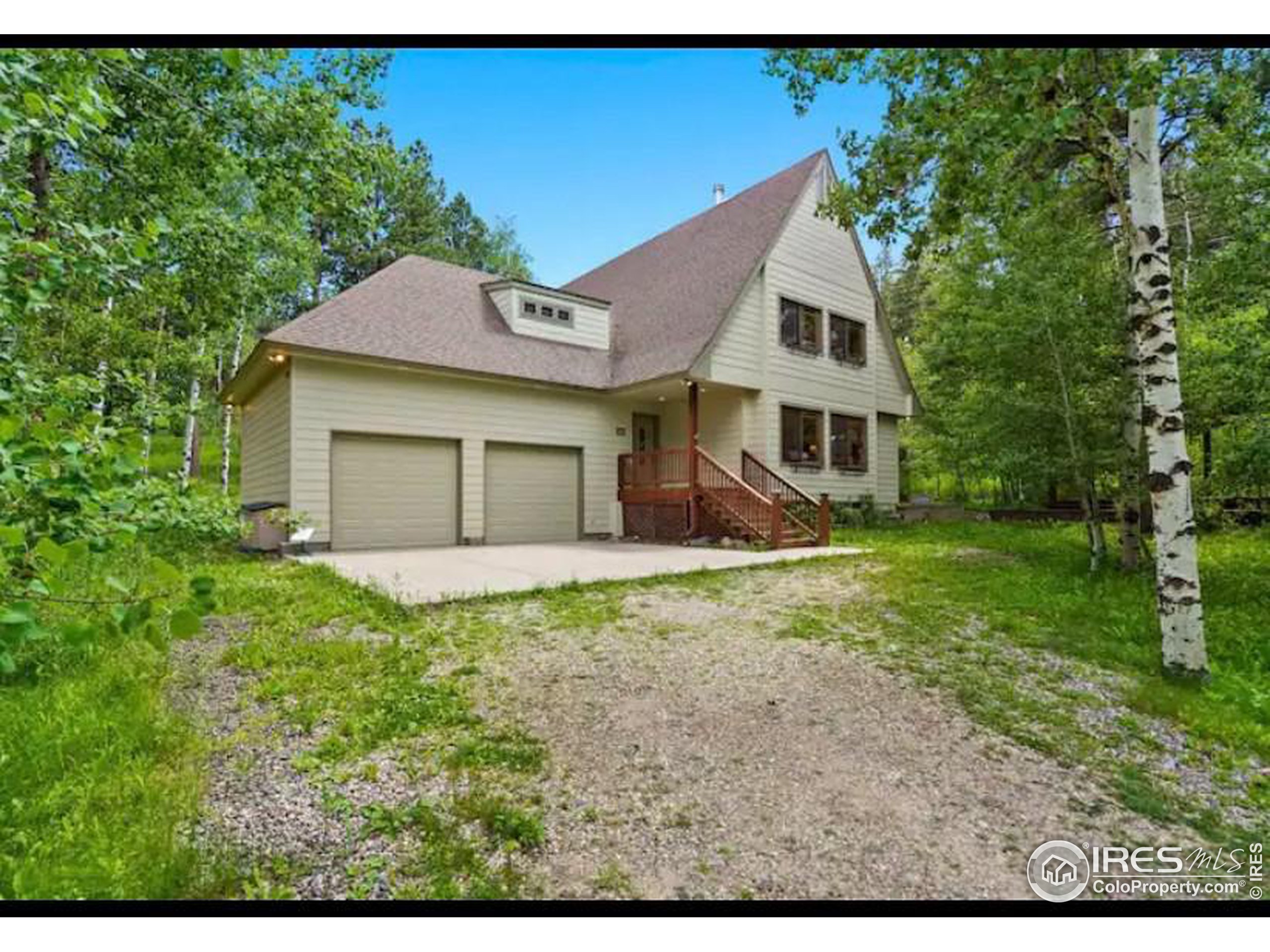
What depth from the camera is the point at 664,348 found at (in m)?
11.7

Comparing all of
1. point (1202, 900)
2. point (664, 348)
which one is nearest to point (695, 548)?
point (664, 348)

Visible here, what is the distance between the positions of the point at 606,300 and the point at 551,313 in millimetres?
2561

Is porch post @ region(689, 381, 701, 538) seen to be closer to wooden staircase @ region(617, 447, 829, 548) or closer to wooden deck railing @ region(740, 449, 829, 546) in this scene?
wooden staircase @ region(617, 447, 829, 548)

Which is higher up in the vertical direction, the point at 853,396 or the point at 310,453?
the point at 853,396

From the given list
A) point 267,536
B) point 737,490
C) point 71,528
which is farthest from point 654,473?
point 71,528

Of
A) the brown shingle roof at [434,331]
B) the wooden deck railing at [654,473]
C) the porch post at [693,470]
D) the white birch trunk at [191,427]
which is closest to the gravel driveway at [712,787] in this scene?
the brown shingle roof at [434,331]

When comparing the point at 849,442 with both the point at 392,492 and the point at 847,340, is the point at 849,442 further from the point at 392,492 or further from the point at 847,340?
the point at 392,492

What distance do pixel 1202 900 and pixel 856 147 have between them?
5.12 metres

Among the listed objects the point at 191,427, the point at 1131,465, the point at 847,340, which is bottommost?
the point at 1131,465

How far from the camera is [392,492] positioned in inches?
396

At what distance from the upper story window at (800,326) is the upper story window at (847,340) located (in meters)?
0.47

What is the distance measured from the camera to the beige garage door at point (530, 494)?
11.1 meters

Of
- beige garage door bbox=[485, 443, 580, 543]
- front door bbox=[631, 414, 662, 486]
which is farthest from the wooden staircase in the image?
beige garage door bbox=[485, 443, 580, 543]
